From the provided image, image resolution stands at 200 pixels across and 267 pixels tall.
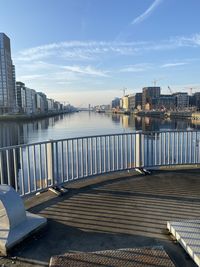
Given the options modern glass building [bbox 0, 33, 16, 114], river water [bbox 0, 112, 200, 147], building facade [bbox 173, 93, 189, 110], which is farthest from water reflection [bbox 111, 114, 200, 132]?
building facade [bbox 173, 93, 189, 110]

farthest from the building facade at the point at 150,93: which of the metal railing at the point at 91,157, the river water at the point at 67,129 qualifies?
the metal railing at the point at 91,157

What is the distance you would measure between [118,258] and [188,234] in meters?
0.97

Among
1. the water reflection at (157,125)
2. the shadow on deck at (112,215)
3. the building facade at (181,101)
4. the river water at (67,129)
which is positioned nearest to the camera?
the shadow on deck at (112,215)

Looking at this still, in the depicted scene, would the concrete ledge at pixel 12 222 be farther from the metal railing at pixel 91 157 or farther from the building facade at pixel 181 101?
→ the building facade at pixel 181 101

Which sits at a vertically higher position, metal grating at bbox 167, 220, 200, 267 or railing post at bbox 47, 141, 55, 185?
railing post at bbox 47, 141, 55, 185

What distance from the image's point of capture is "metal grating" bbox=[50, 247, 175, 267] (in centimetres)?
267

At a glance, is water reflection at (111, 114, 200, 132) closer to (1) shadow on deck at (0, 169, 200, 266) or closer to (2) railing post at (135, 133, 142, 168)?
(2) railing post at (135, 133, 142, 168)

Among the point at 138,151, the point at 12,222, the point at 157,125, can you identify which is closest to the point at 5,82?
the point at 157,125

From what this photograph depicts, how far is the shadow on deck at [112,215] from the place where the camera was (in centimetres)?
309

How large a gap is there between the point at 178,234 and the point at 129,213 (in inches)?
40.9

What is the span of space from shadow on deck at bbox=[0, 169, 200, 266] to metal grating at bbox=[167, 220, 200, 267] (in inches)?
3.2

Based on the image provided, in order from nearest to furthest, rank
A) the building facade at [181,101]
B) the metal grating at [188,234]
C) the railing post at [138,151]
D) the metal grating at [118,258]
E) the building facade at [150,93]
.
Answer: the metal grating at [118,258]
the metal grating at [188,234]
the railing post at [138,151]
the building facade at [181,101]
the building facade at [150,93]

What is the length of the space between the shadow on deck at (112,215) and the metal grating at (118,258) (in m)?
0.15

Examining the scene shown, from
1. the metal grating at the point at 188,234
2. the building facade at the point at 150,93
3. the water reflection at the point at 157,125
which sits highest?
the building facade at the point at 150,93
